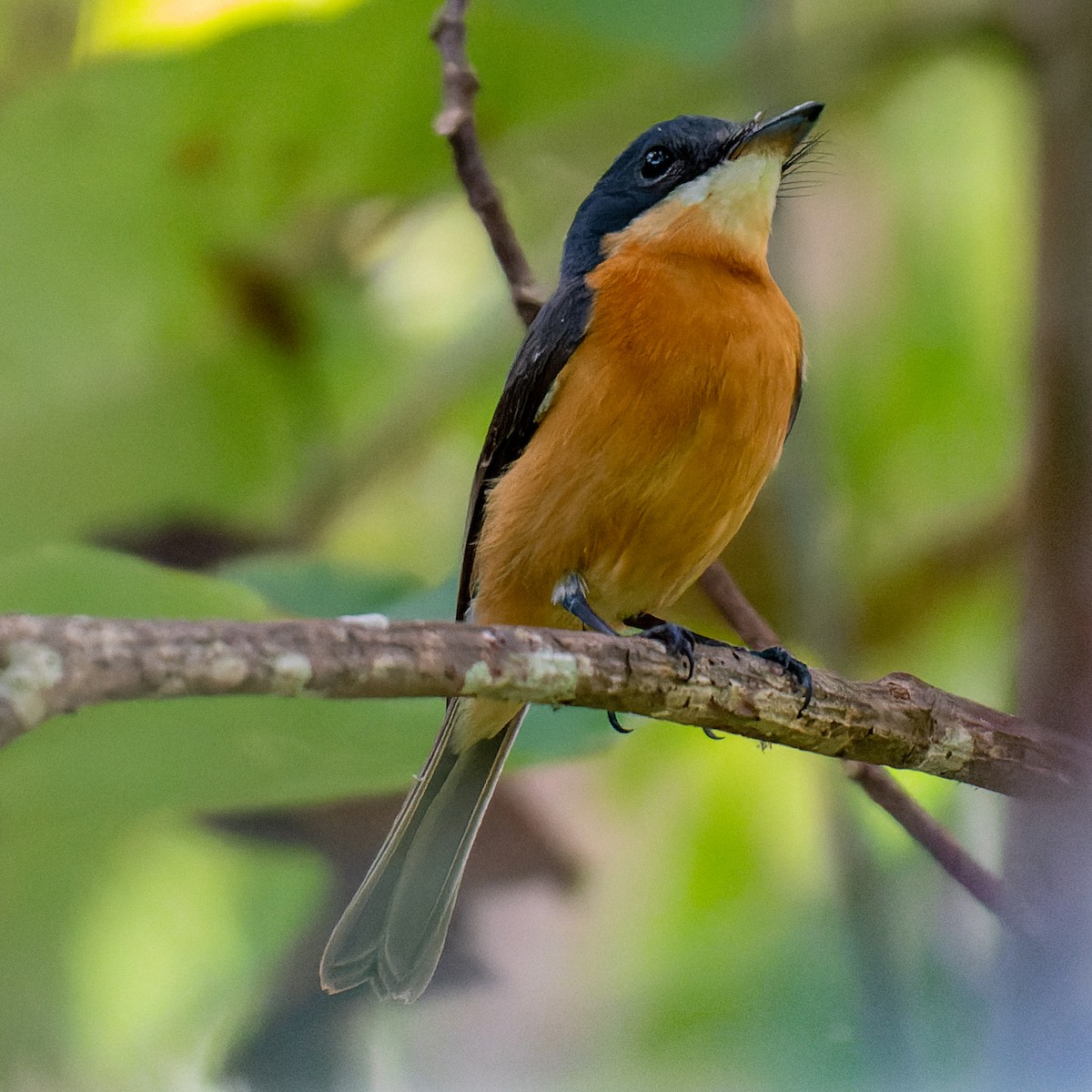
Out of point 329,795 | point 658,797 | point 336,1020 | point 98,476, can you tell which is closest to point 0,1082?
point 336,1020

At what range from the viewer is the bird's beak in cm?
192

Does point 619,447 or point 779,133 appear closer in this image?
point 619,447

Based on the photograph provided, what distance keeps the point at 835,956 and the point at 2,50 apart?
6.36 feet

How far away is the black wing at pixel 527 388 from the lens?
192cm

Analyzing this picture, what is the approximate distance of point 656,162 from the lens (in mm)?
2090

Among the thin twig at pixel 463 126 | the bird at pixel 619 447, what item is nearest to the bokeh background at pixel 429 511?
the bird at pixel 619 447

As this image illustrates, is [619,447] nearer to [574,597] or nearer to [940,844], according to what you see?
[574,597]

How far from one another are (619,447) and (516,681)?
0.68m

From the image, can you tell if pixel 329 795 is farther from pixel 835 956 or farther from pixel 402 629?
pixel 835 956

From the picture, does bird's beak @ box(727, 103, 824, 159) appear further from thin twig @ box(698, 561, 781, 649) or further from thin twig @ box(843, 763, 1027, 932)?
thin twig @ box(843, 763, 1027, 932)

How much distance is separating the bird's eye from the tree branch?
0.84 meters

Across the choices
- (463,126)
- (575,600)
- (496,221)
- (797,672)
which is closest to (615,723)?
(575,600)

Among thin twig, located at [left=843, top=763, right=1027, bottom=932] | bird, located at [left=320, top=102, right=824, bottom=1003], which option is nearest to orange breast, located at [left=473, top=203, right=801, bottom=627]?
bird, located at [left=320, top=102, right=824, bottom=1003]

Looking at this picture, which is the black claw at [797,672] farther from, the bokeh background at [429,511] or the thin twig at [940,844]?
the bokeh background at [429,511]
